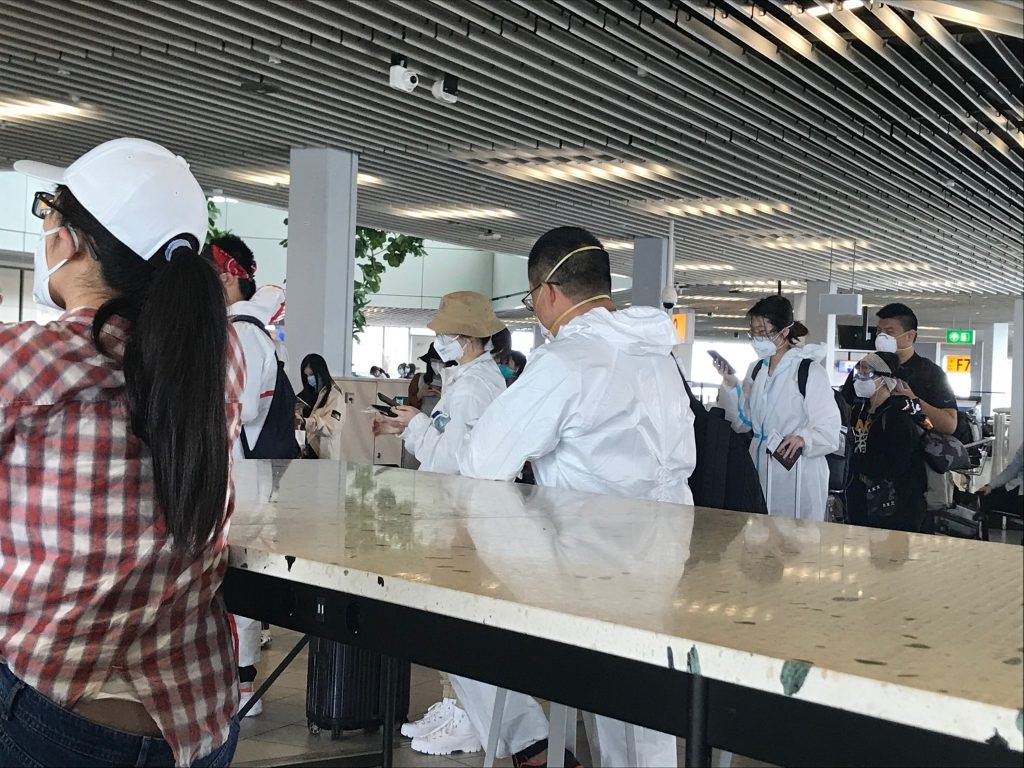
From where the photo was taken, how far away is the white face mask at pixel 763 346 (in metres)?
5.73

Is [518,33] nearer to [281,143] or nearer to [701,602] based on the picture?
[281,143]

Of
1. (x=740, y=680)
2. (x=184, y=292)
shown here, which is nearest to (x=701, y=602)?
(x=740, y=680)

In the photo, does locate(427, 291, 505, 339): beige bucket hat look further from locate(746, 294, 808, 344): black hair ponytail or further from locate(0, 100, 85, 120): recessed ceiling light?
locate(0, 100, 85, 120): recessed ceiling light

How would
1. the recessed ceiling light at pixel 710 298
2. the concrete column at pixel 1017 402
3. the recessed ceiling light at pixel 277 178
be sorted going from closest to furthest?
the recessed ceiling light at pixel 277 178 → the concrete column at pixel 1017 402 → the recessed ceiling light at pixel 710 298

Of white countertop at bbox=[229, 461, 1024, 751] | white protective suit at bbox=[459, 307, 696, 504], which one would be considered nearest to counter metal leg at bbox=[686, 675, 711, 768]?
white countertop at bbox=[229, 461, 1024, 751]

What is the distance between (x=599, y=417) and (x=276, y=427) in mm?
1648

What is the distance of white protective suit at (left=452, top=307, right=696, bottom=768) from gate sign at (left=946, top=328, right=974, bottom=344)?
26.0 meters

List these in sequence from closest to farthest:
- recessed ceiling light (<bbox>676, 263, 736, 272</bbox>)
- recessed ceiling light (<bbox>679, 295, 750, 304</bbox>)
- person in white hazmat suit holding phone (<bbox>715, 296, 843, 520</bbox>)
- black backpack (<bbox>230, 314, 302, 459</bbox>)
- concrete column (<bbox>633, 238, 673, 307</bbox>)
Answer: black backpack (<bbox>230, 314, 302, 459</bbox>) → person in white hazmat suit holding phone (<bbox>715, 296, 843, 520</bbox>) → concrete column (<bbox>633, 238, 673, 307</bbox>) → recessed ceiling light (<bbox>676, 263, 736, 272</bbox>) → recessed ceiling light (<bbox>679, 295, 750, 304</bbox>)

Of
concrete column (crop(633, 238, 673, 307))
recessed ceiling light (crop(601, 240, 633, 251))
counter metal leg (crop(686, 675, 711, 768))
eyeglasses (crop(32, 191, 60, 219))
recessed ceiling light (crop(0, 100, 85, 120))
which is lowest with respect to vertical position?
counter metal leg (crop(686, 675, 711, 768))

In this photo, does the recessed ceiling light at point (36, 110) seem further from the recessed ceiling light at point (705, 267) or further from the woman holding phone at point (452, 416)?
the recessed ceiling light at point (705, 267)

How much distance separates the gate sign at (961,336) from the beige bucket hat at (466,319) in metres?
25.0

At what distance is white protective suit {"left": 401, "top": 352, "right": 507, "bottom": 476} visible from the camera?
141 inches

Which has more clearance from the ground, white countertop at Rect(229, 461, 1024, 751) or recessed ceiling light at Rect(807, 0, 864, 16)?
recessed ceiling light at Rect(807, 0, 864, 16)

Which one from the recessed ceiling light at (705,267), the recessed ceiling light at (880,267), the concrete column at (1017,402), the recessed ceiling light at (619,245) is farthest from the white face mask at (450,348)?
the recessed ceiling light at (705,267)
